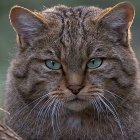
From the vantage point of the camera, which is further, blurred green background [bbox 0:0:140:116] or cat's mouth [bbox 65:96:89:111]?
blurred green background [bbox 0:0:140:116]

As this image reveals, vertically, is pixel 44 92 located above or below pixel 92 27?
below

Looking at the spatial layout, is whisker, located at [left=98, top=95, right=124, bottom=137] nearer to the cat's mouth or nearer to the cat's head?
the cat's head

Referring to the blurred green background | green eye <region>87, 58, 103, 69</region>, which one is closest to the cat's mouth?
green eye <region>87, 58, 103, 69</region>

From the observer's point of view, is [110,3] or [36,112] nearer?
[36,112]

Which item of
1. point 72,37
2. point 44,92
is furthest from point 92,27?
point 44,92

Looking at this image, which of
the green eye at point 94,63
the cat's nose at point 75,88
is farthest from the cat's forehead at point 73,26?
the cat's nose at point 75,88

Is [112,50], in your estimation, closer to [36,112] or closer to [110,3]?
[36,112]

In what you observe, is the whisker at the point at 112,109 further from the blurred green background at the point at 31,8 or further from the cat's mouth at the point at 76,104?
the blurred green background at the point at 31,8
